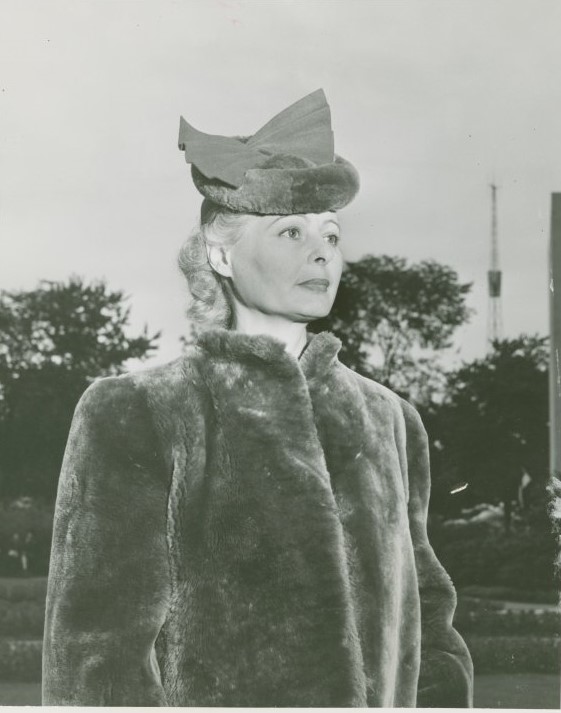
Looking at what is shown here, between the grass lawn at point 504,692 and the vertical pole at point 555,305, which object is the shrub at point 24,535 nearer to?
the grass lawn at point 504,692

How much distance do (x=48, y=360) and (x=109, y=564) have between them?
100 cm

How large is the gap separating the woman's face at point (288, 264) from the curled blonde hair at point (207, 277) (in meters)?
0.08

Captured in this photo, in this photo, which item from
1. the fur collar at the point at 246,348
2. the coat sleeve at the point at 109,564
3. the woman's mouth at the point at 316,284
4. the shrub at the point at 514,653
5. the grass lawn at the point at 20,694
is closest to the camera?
the coat sleeve at the point at 109,564

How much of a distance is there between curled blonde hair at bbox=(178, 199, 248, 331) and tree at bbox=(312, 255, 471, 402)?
0.50 m

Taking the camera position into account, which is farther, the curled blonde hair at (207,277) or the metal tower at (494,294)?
the metal tower at (494,294)

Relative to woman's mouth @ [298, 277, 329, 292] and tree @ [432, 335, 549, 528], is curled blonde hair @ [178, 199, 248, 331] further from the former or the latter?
tree @ [432, 335, 549, 528]

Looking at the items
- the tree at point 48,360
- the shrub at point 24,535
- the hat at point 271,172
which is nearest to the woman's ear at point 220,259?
the hat at point 271,172

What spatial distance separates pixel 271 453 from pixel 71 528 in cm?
46

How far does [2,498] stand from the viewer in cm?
282

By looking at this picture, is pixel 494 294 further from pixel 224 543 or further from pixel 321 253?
pixel 224 543

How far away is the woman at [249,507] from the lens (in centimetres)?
201

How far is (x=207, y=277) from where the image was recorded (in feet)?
7.62

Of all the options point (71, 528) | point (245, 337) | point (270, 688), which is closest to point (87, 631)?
point (71, 528)

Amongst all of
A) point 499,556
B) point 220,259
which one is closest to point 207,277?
point 220,259
